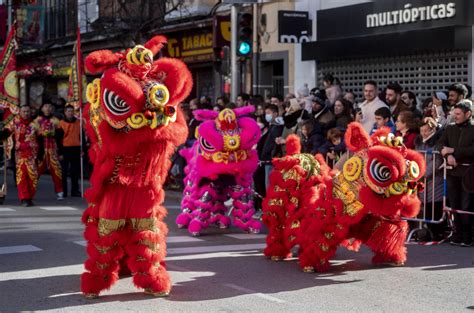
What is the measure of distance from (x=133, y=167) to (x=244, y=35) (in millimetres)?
9538

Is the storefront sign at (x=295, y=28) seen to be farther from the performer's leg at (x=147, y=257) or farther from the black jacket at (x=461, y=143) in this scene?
the performer's leg at (x=147, y=257)

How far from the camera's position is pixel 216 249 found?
9766mm

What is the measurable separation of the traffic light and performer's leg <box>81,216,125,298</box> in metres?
9.56

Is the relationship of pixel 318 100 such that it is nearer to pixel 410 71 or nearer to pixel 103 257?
pixel 410 71

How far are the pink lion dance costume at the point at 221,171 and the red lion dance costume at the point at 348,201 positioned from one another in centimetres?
173

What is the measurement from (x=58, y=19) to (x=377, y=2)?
19.9 metres

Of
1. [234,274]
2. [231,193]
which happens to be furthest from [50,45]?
[234,274]

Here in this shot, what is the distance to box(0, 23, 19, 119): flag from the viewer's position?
48.5ft

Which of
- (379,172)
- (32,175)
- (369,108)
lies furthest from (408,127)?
(32,175)

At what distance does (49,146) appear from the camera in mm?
15164

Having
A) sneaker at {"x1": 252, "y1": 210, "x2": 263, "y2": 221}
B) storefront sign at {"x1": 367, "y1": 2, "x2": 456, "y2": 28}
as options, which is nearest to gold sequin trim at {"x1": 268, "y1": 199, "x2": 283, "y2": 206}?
sneaker at {"x1": 252, "y1": 210, "x2": 263, "y2": 221}

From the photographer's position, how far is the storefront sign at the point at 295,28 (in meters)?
19.2

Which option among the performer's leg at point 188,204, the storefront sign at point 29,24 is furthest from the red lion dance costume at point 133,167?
the storefront sign at point 29,24

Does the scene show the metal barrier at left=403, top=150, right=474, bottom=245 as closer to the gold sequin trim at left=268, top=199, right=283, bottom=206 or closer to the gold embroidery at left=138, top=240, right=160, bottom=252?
the gold sequin trim at left=268, top=199, right=283, bottom=206
